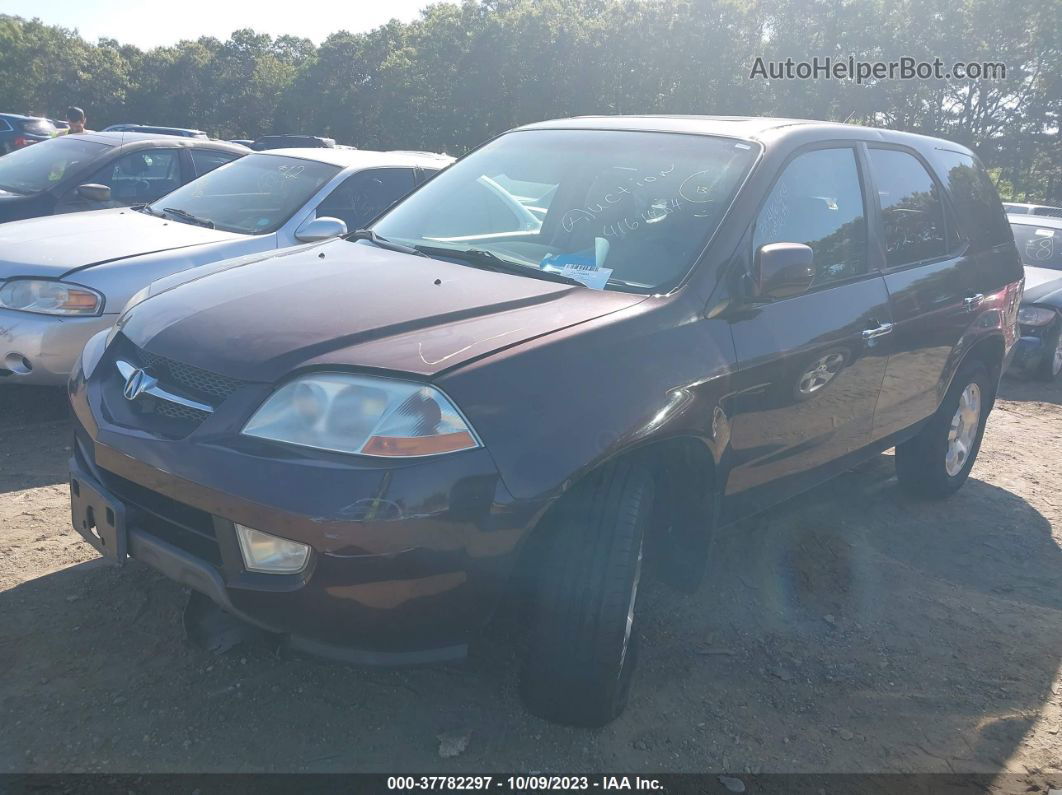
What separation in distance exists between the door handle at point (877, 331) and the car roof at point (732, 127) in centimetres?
80

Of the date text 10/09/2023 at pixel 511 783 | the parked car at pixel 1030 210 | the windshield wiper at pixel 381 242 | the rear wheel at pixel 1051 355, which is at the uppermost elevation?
the windshield wiper at pixel 381 242

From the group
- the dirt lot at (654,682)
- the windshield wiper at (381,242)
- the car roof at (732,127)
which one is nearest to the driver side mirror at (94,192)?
the dirt lot at (654,682)

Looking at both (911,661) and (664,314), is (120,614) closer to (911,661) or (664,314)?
(664,314)

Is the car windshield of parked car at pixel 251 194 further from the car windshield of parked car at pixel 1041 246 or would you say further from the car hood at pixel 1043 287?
the car windshield of parked car at pixel 1041 246

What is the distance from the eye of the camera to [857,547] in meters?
4.41

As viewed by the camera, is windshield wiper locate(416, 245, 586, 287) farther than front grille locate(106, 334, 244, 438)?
Yes

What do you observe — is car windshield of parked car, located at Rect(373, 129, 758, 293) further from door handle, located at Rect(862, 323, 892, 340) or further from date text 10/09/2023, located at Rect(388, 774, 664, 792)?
date text 10/09/2023, located at Rect(388, 774, 664, 792)

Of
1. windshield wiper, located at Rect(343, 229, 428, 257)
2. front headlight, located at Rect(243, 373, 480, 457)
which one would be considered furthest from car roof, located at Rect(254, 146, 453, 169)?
front headlight, located at Rect(243, 373, 480, 457)

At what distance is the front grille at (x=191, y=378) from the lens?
2.52m

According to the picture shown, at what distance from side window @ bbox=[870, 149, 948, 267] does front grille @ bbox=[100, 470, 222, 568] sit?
296 cm

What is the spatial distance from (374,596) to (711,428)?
121cm

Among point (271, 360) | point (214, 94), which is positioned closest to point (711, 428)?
point (271, 360)

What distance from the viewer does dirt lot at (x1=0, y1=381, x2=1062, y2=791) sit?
2.67 m

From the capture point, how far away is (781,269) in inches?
121
